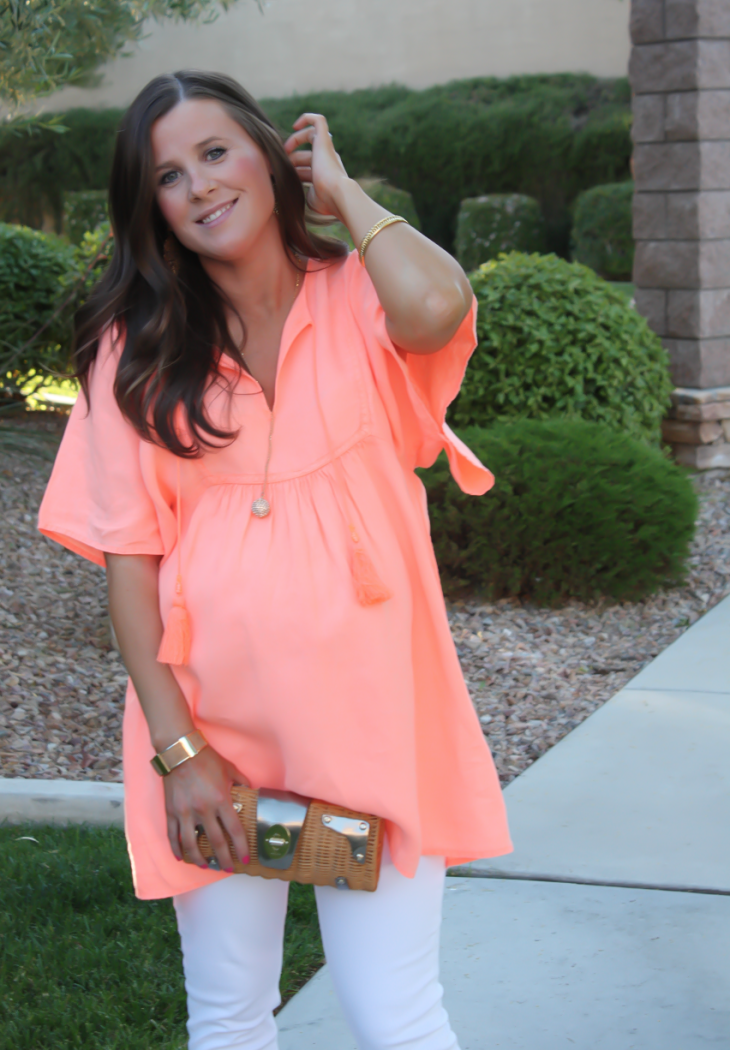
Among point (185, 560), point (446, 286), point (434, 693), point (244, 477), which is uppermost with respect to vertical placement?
point (446, 286)

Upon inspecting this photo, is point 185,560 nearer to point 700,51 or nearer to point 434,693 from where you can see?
point 434,693

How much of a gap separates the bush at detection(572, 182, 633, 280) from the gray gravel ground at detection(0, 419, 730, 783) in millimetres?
7915

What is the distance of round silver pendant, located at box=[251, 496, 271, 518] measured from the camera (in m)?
1.62

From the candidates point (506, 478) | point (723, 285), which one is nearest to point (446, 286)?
point (506, 478)

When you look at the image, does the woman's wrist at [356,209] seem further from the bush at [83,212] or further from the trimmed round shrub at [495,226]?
the bush at [83,212]

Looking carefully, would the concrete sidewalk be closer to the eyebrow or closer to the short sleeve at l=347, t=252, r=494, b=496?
the short sleeve at l=347, t=252, r=494, b=496

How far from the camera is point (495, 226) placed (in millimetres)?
14070

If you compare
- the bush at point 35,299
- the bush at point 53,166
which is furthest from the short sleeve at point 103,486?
the bush at point 53,166

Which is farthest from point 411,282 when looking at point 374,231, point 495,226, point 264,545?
point 495,226

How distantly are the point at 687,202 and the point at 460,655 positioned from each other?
353 centimetres

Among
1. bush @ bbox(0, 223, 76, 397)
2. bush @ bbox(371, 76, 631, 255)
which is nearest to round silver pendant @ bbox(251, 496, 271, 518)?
bush @ bbox(0, 223, 76, 397)

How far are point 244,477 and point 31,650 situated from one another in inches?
124

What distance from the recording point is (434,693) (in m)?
1.74

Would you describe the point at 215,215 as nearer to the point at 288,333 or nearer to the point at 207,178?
the point at 207,178
